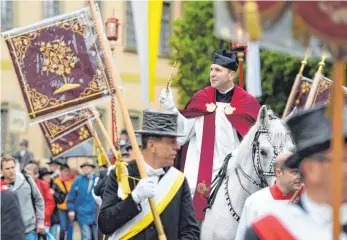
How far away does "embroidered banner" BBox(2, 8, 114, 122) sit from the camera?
9401mm

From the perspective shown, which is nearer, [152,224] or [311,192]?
[311,192]

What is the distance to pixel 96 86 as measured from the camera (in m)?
9.30

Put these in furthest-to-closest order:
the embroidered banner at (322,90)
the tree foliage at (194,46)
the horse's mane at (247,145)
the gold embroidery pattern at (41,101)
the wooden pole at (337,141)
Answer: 1. the tree foliage at (194,46)
2. the embroidered banner at (322,90)
3. the gold embroidery pattern at (41,101)
4. the horse's mane at (247,145)
5. the wooden pole at (337,141)

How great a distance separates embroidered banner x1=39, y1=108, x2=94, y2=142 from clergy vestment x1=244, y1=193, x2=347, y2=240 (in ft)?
30.2

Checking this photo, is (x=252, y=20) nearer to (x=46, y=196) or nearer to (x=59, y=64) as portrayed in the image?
(x=59, y=64)

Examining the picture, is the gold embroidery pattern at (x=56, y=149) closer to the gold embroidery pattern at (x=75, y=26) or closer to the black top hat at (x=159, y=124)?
the gold embroidery pattern at (x=75, y=26)

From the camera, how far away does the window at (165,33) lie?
4003 centimetres

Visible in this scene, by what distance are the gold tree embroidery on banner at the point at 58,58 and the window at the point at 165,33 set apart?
30053 millimetres

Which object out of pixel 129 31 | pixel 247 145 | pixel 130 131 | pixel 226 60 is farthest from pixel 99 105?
pixel 130 131

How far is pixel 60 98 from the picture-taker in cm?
951

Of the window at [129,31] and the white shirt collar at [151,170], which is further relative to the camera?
the window at [129,31]

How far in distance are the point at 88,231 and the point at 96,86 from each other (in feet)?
32.3

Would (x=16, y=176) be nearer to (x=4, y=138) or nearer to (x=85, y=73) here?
(x=85, y=73)

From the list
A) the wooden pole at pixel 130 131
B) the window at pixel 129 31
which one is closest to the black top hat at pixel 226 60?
the wooden pole at pixel 130 131
